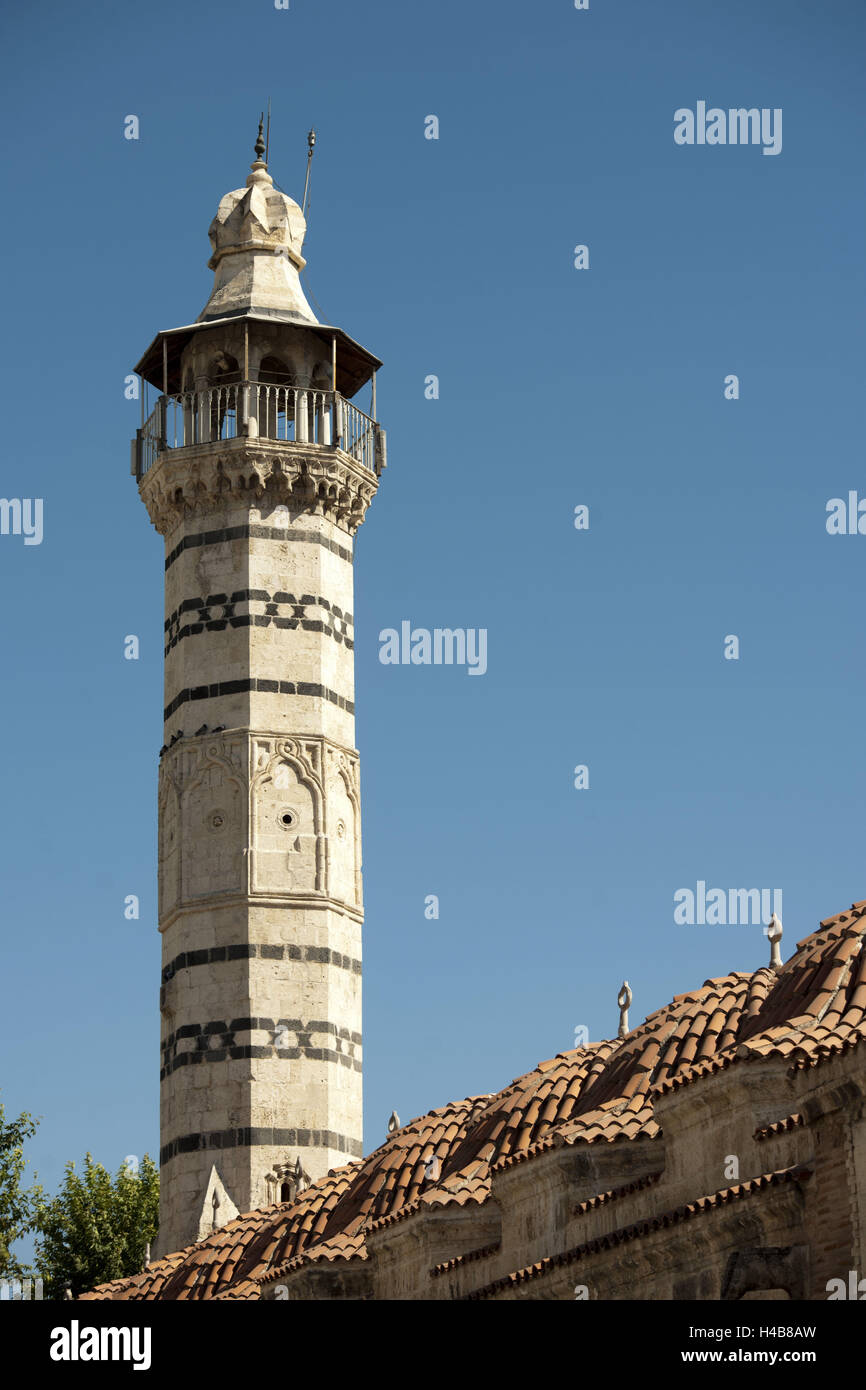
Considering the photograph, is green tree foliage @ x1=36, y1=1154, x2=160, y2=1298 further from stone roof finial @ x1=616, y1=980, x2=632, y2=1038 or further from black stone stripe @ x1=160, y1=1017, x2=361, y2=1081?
stone roof finial @ x1=616, y1=980, x2=632, y2=1038

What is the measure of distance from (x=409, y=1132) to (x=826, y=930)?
11.3 m

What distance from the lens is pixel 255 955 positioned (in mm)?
43875

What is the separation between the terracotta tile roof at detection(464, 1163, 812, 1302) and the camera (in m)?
22.2

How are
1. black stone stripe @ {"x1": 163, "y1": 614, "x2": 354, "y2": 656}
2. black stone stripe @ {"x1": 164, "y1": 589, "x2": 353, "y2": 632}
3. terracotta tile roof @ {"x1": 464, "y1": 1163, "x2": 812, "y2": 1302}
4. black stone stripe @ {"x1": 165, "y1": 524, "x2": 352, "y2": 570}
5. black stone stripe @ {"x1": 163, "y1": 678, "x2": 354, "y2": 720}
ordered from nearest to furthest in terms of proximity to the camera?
terracotta tile roof @ {"x1": 464, "y1": 1163, "x2": 812, "y2": 1302} < black stone stripe @ {"x1": 163, "y1": 678, "x2": 354, "y2": 720} < black stone stripe @ {"x1": 163, "y1": 614, "x2": 354, "y2": 656} < black stone stripe @ {"x1": 164, "y1": 589, "x2": 353, "y2": 632} < black stone stripe @ {"x1": 165, "y1": 524, "x2": 352, "y2": 570}

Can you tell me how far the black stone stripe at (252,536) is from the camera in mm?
46469

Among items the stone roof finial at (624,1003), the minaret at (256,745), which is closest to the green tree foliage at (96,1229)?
the minaret at (256,745)

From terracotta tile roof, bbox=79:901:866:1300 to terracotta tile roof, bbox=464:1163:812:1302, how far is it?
1096mm

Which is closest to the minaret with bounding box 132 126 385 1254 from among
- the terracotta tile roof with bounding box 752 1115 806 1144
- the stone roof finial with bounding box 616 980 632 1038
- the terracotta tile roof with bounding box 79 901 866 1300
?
the terracotta tile roof with bounding box 79 901 866 1300

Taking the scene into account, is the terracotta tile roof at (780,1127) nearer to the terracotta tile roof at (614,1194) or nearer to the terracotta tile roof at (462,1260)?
the terracotta tile roof at (614,1194)

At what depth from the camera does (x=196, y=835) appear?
4509 cm

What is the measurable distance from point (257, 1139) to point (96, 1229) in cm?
1190

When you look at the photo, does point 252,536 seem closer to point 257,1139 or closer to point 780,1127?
point 257,1139

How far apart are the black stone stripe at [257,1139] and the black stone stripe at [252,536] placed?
11.2m
